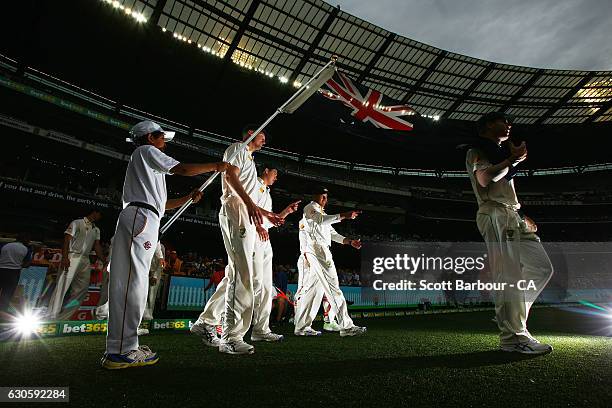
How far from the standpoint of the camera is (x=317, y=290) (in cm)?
527

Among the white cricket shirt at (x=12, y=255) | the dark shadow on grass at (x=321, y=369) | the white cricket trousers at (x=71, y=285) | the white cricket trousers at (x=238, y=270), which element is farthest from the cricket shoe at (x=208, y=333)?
the white cricket shirt at (x=12, y=255)

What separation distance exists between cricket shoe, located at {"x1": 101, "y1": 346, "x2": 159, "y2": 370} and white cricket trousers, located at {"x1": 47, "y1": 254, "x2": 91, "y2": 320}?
4.51 meters

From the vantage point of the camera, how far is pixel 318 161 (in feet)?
110

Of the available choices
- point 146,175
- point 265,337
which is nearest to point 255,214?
point 146,175

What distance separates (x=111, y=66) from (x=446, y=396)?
81.5ft

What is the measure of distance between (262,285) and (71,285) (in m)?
4.61

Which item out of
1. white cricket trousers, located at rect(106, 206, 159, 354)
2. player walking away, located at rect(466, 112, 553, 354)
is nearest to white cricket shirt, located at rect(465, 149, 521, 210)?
player walking away, located at rect(466, 112, 553, 354)

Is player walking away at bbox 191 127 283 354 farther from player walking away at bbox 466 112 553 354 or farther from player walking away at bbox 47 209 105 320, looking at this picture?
player walking away at bbox 47 209 105 320

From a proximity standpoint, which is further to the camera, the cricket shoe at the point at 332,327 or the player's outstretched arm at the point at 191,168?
the cricket shoe at the point at 332,327

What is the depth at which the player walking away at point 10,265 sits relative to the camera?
563cm

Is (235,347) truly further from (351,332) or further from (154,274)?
(154,274)

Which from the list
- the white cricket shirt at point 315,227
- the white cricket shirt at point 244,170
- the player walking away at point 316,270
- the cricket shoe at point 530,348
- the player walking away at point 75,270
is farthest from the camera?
the player walking away at point 75,270

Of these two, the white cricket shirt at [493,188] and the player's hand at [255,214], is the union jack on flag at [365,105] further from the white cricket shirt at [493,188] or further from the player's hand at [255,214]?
the player's hand at [255,214]

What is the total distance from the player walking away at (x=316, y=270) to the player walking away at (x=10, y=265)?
4.94 meters
